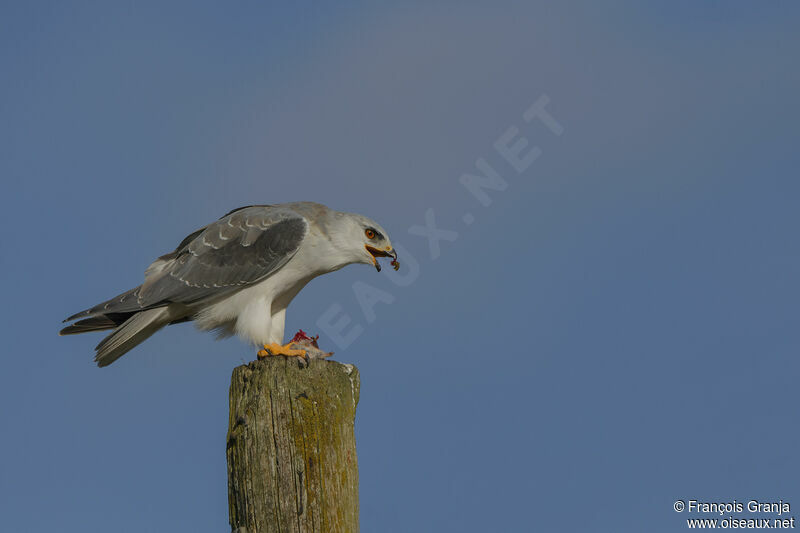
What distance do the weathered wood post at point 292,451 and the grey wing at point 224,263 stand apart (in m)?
3.16

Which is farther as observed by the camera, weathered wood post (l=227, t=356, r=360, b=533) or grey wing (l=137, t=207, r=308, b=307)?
grey wing (l=137, t=207, r=308, b=307)

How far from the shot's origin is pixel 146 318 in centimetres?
890

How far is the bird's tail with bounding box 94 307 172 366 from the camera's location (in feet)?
28.8

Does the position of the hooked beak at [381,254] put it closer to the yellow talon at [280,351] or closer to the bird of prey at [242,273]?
the bird of prey at [242,273]

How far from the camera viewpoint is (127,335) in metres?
8.82

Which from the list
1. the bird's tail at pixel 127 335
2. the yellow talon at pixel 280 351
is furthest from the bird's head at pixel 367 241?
the bird's tail at pixel 127 335

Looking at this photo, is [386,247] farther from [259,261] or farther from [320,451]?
[320,451]

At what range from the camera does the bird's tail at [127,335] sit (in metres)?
8.77

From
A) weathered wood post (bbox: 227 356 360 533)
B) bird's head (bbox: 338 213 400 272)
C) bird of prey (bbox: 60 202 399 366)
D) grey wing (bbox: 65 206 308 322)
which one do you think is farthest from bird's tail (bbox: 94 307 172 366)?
weathered wood post (bbox: 227 356 360 533)

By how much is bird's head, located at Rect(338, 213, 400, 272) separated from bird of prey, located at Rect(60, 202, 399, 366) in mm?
11

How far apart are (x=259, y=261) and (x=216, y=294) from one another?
65 centimetres

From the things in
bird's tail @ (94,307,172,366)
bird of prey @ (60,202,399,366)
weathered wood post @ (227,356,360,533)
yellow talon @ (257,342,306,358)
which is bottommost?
weathered wood post @ (227,356,360,533)

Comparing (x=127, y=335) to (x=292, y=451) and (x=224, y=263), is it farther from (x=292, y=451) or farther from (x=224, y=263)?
(x=292, y=451)

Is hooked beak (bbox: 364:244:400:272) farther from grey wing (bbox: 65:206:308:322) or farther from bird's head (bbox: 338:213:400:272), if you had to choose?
grey wing (bbox: 65:206:308:322)
